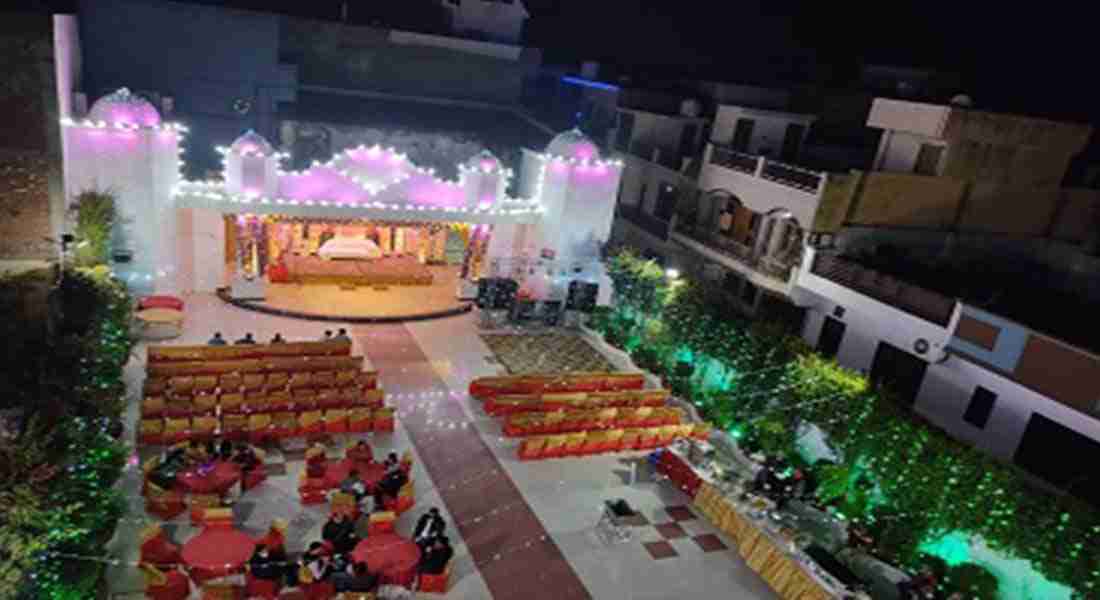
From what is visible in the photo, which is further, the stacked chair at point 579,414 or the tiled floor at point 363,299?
the tiled floor at point 363,299

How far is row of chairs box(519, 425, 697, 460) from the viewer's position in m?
17.6

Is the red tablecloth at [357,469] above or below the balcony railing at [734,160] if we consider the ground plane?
below

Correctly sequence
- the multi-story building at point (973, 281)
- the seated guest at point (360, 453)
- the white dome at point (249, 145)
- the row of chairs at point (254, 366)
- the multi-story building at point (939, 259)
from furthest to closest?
the white dome at point (249, 145)
the row of chairs at point (254, 366)
the multi-story building at point (939, 259)
the multi-story building at point (973, 281)
the seated guest at point (360, 453)

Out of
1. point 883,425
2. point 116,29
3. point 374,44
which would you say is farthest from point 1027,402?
point 116,29

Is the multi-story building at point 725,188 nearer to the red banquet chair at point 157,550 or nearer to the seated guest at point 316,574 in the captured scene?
the seated guest at point 316,574

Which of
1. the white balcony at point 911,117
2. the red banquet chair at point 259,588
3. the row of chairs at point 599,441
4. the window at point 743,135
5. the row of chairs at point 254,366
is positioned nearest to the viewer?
the red banquet chair at point 259,588

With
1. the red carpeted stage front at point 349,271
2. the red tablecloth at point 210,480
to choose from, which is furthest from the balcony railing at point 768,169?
the red tablecloth at point 210,480

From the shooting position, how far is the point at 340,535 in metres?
13.1

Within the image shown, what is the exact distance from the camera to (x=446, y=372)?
21.4 metres

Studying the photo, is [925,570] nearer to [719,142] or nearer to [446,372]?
[446,372]

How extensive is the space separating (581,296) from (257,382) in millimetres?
11573

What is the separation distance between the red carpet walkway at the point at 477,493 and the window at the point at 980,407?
37.5 feet

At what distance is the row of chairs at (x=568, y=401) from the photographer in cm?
1912

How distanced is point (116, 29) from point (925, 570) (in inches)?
1143
